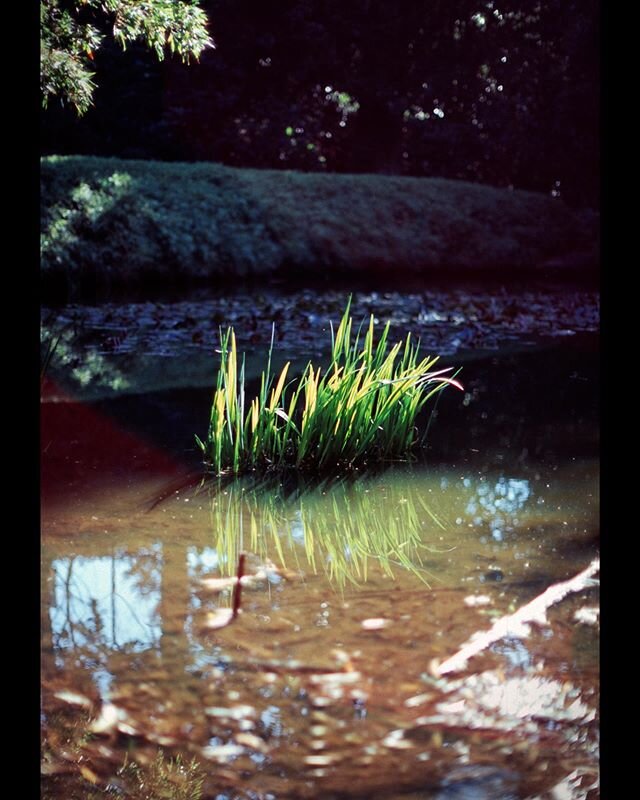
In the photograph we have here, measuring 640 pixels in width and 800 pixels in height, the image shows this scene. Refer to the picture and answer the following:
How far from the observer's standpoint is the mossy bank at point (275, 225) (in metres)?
10.8

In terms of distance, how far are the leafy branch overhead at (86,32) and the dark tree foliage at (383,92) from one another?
12503 millimetres

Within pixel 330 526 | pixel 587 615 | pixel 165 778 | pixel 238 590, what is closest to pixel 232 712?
pixel 165 778

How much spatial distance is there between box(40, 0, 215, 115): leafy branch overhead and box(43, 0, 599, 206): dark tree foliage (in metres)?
12.5

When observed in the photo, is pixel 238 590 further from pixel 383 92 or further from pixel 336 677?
pixel 383 92

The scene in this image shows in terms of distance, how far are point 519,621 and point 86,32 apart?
10.9 feet

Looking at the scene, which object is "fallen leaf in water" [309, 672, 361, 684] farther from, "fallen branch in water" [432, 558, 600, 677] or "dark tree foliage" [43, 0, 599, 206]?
"dark tree foliage" [43, 0, 599, 206]

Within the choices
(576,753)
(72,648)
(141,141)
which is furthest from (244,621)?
(141,141)

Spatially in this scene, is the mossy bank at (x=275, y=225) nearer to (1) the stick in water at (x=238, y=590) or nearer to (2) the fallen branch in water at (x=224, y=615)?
(1) the stick in water at (x=238, y=590)

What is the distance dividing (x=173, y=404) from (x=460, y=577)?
9.39 ft

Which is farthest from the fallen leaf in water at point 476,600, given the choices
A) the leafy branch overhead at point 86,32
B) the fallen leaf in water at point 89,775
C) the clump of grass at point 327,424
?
the leafy branch overhead at point 86,32

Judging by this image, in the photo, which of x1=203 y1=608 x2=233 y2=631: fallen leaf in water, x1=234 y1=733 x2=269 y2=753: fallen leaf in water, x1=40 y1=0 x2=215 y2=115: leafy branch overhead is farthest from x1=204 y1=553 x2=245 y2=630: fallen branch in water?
x1=40 y1=0 x2=215 y2=115: leafy branch overhead

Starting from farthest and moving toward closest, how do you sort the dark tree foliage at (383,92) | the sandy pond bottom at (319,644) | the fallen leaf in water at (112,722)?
1. the dark tree foliage at (383,92)
2. the fallen leaf in water at (112,722)
3. the sandy pond bottom at (319,644)

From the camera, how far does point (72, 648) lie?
226cm

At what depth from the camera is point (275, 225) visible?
42.5 feet
